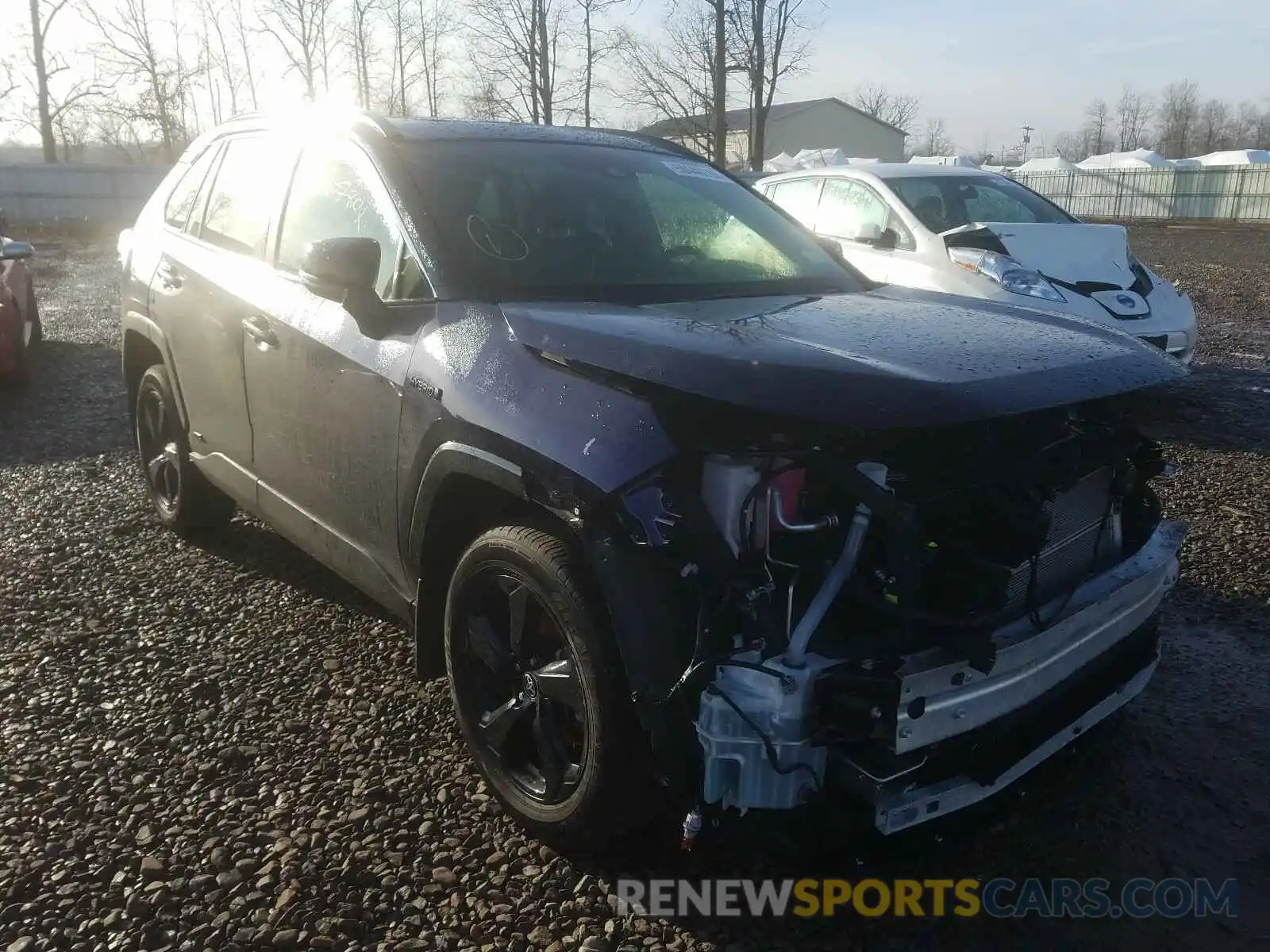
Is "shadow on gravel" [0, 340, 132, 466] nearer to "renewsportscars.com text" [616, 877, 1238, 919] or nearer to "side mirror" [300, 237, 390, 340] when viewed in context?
"side mirror" [300, 237, 390, 340]

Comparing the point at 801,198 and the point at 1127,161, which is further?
the point at 1127,161

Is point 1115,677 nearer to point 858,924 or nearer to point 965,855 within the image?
point 965,855

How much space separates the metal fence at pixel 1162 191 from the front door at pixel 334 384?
1447 inches

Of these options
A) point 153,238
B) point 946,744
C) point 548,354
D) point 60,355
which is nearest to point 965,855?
point 946,744

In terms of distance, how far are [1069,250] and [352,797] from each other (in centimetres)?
618

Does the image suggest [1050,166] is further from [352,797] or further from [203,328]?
[352,797]

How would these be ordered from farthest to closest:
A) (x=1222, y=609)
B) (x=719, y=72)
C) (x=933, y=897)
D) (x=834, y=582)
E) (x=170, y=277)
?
(x=719, y=72), (x=170, y=277), (x=1222, y=609), (x=933, y=897), (x=834, y=582)

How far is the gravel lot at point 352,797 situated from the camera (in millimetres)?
2371

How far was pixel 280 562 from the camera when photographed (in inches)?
180

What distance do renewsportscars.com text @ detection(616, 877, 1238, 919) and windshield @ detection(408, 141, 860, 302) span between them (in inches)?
63.2

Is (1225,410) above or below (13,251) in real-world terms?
below

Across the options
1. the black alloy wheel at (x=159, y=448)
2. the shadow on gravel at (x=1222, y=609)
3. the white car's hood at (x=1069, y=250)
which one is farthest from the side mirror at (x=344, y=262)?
the white car's hood at (x=1069, y=250)

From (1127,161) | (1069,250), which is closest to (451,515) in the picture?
(1069,250)

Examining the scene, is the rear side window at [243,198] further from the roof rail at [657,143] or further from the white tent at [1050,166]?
the white tent at [1050,166]
